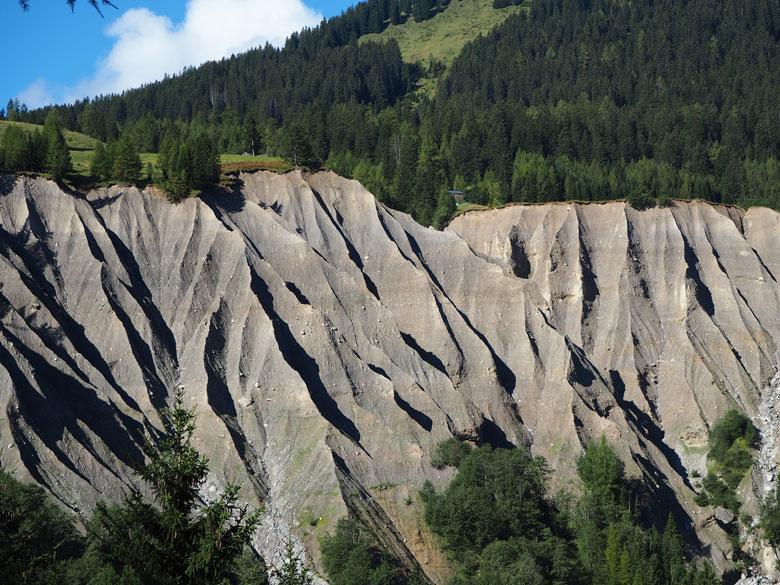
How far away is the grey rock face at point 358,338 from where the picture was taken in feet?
217

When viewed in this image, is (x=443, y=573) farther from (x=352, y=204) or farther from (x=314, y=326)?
(x=352, y=204)

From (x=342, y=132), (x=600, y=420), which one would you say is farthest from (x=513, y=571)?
(x=342, y=132)

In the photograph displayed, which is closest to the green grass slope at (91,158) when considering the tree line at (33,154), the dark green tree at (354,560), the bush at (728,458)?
the tree line at (33,154)

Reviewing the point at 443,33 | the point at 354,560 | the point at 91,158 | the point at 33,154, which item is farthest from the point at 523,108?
the point at 354,560

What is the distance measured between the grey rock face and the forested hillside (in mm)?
6769

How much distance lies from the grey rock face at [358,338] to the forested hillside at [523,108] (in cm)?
677

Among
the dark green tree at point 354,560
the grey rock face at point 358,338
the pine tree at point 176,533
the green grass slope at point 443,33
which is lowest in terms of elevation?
the pine tree at point 176,533

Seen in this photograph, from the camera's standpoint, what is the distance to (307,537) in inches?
2474

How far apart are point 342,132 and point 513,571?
61.9 metres

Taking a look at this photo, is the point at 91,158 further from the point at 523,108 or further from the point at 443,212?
the point at 523,108

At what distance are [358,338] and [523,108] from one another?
57474mm

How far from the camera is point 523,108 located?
417 feet

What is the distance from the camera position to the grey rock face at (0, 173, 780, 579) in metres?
66.0

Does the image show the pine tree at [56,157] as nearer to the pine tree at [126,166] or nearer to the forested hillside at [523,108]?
the pine tree at [126,166]
